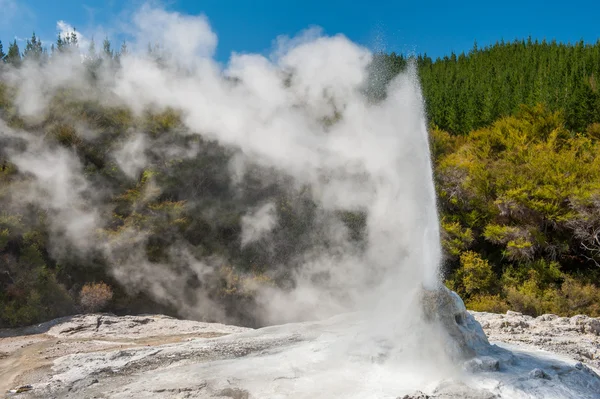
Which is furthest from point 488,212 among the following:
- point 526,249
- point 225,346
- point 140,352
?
point 140,352

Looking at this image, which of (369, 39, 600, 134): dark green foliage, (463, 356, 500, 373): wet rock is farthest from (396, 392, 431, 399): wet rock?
(369, 39, 600, 134): dark green foliage

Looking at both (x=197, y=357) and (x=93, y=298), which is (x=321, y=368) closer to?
(x=197, y=357)

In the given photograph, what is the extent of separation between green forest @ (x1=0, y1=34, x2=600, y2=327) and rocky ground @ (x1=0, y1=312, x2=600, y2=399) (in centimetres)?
306

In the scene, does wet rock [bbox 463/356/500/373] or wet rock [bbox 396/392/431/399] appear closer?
wet rock [bbox 396/392/431/399]

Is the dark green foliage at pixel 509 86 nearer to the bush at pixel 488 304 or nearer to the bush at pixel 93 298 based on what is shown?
the bush at pixel 488 304

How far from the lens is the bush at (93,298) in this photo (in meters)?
11.8

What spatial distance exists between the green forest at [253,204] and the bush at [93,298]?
30 millimetres

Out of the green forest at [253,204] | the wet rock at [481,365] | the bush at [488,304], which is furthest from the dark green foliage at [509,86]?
the wet rock at [481,365]

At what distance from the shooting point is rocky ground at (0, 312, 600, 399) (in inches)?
200

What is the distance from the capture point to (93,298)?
11.9m

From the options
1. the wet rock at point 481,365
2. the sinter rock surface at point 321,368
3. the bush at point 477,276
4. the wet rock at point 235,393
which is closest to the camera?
the sinter rock surface at point 321,368

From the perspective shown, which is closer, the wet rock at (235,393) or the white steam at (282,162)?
the wet rock at (235,393)

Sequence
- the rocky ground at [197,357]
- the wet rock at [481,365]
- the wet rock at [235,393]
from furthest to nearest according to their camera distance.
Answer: the rocky ground at [197,357] → the wet rock at [481,365] → the wet rock at [235,393]

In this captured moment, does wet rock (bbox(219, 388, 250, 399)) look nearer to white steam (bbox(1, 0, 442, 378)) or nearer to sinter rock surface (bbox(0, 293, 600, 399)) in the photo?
sinter rock surface (bbox(0, 293, 600, 399))
